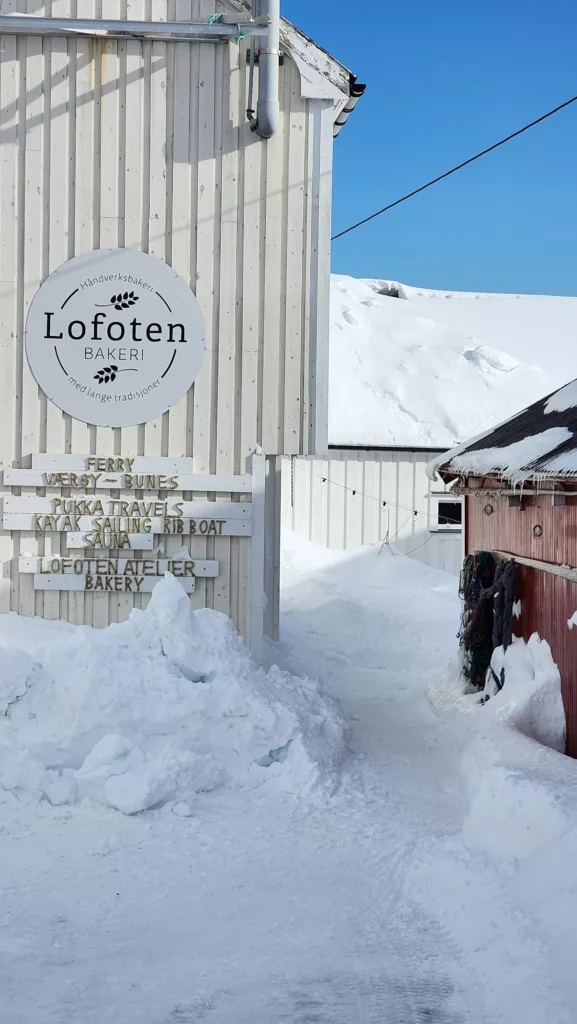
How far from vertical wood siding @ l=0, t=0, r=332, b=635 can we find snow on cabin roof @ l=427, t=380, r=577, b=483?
192cm

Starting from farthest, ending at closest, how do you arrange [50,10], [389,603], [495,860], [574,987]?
[389,603], [50,10], [495,860], [574,987]

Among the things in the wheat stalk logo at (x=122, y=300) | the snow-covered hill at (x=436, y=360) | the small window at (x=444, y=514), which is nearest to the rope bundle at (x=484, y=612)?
the wheat stalk logo at (x=122, y=300)

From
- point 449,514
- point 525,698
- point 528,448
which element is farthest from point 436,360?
point 525,698

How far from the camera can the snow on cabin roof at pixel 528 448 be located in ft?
24.8

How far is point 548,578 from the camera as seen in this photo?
336 inches

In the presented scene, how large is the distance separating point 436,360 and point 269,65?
18.2 metres

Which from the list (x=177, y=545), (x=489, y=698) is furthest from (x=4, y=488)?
(x=489, y=698)

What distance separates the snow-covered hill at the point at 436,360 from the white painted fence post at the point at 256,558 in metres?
11.1

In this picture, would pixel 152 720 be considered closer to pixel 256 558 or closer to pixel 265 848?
pixel 265 848

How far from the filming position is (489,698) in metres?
8.91

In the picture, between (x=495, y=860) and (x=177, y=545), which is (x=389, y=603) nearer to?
(x=177, y=545)

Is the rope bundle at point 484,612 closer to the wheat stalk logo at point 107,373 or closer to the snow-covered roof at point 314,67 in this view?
the wheat stalk logo at point 107,373

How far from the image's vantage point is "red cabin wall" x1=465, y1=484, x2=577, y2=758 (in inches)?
306

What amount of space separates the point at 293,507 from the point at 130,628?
11432 mm
